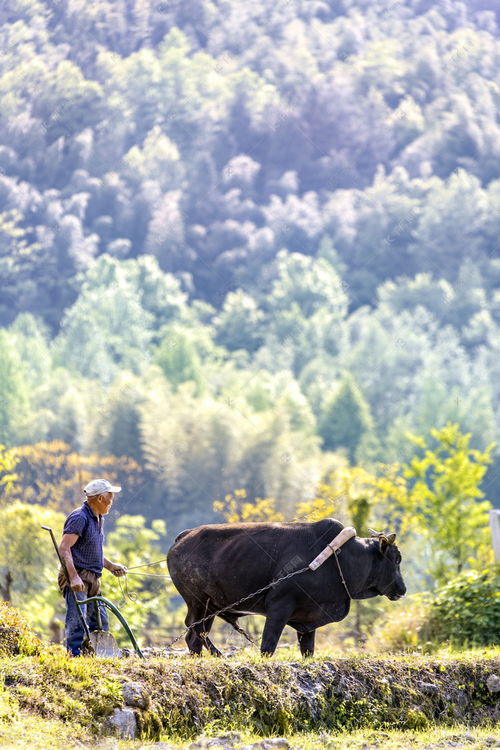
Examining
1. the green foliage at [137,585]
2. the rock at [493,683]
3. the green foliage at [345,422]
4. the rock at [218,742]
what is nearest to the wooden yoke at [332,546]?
the rock at [493,683]

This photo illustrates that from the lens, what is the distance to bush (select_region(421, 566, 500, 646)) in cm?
1803

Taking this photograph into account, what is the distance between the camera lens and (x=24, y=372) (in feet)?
444

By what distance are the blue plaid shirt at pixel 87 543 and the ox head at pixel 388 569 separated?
3.32 metres

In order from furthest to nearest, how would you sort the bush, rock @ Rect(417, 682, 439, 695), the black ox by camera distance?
the bush < the black ox < rock @ Rect(417, 682, 439, 695)

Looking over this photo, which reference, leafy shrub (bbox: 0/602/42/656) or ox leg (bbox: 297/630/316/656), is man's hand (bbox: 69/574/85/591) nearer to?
leafy shrub (bbox: 0/602/42/656)

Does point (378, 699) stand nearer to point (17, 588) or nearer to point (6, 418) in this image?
point (17, 588)

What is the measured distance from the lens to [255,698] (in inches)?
434

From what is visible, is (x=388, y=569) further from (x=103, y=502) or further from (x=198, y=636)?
(x=103, y=502)

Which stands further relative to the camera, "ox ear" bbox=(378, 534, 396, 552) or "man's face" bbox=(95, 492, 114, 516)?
"ox ear" bbox=(378, 534, 396, 552)

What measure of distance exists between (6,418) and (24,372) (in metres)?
18.3

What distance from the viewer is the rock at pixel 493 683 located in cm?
1285

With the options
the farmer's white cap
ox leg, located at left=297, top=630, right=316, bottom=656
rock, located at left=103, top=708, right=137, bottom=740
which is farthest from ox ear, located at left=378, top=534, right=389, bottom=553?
rock, located at left=103, top=708, right=137, bottom=740

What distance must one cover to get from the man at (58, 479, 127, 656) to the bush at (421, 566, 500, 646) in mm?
7573

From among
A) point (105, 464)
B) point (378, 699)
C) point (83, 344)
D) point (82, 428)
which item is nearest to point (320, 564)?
point (378, 699)
